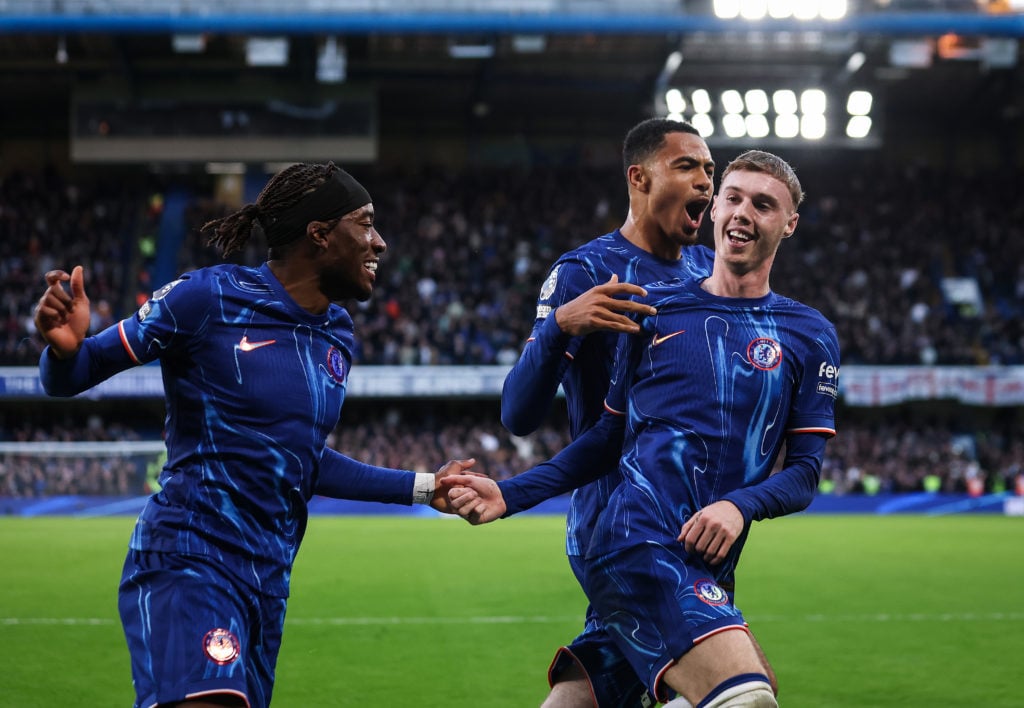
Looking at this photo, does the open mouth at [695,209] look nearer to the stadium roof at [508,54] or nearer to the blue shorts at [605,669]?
the blue shorts at [605,669]

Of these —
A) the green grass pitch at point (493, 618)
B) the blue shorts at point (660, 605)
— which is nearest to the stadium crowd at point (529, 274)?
the green grass pitch at point (493, 618)

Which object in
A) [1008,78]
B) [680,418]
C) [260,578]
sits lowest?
[260,578]

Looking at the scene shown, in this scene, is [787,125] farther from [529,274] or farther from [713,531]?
[713,531]

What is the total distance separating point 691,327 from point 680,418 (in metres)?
0.29

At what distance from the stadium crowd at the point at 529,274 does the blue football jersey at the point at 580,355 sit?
20804 mm

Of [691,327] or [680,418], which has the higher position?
[691,327]

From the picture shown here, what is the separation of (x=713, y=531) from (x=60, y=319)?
1.91 meters

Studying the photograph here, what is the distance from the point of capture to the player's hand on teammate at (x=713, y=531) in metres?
3.50

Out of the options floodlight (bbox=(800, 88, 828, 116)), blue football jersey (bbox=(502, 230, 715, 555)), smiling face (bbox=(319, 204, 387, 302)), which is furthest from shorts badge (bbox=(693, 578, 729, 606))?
floodlight (bbox=(800, 88, 828, 116))

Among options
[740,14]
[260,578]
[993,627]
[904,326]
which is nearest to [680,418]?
[260,578]

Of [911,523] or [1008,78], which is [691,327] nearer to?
[911,523]

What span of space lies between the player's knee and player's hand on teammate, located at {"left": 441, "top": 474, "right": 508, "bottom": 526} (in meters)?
1.07

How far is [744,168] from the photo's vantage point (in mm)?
3930

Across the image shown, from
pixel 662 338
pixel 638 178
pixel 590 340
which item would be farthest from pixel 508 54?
pixel 662 338
